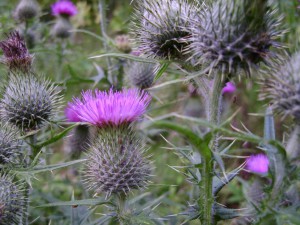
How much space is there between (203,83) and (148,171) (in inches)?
28.5

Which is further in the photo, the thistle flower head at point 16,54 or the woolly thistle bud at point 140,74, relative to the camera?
the woolly thistle bud at point 140,74

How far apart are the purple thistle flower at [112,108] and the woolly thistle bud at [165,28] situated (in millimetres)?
403

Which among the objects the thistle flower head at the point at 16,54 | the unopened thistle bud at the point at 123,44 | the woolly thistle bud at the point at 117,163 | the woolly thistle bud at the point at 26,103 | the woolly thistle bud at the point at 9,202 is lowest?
A: the woolly thistle bud at the point at 9,202

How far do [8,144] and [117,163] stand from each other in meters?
0.87

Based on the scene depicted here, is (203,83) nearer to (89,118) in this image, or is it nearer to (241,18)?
(241,18)

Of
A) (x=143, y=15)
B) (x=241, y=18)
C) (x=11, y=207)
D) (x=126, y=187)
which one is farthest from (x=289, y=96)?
(x=11, y=207)

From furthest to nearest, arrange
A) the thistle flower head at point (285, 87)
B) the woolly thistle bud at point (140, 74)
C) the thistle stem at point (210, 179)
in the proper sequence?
the woolly thistle bud at point (140, 74) → the thistle stem at point (210, 179) → the thistle flower head at point (285, 87)

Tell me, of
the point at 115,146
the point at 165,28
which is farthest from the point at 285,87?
the point at 115,146

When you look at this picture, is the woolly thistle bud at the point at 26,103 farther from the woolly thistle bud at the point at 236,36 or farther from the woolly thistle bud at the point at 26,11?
A: the woolly thistle bud at the point at 26,11

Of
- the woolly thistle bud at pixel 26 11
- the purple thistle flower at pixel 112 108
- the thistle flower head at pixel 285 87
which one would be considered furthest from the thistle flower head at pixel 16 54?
the woolly thistle bud at pixel 26 11

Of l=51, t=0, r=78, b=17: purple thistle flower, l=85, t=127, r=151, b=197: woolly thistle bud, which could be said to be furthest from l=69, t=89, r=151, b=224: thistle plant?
l=51, t=0, r=78, b=17: purple thistle flower

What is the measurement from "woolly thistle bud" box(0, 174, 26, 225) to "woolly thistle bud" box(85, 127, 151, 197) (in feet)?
1.67

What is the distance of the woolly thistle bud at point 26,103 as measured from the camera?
3.29 meters

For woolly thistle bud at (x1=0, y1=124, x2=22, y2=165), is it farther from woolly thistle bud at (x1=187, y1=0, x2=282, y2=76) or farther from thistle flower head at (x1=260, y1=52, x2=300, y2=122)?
thistle flower head at (x1=260, y1=52, x2=300, y2=122)
